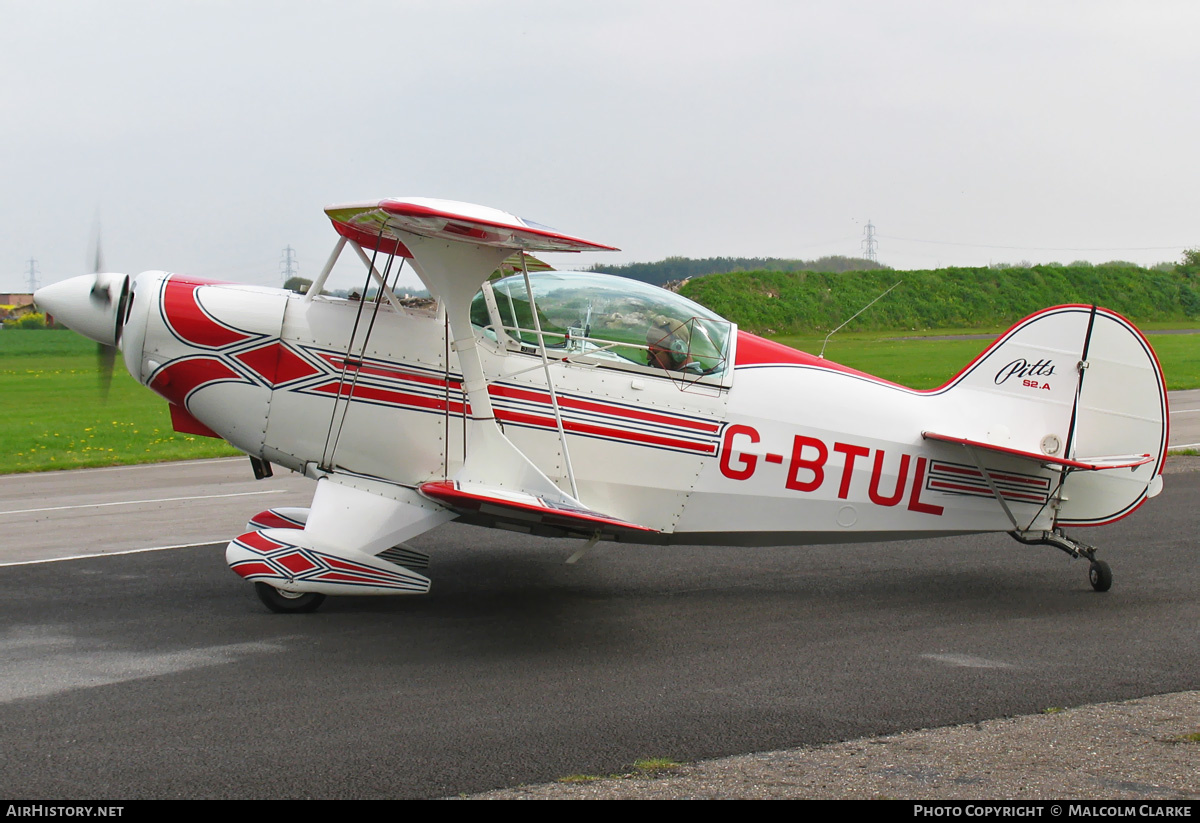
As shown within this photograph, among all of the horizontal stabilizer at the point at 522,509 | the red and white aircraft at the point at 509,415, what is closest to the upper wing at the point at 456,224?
the red and white aircraft at the point at 509,415

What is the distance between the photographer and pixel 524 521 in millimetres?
7109

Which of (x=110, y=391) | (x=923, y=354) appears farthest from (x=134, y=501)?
(x=923, y=354)

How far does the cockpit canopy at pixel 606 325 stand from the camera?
747 cm

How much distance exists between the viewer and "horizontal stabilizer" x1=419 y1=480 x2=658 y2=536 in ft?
21.0

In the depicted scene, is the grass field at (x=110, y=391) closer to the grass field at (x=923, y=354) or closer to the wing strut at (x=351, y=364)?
the grass field at (x=923, y=354)

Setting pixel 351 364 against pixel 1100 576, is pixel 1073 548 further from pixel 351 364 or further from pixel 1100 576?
pixel 351 364

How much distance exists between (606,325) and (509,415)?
1012mm

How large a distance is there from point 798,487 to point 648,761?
11.2 ft

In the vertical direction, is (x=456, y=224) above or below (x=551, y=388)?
above

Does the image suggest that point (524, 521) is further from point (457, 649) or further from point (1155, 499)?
point (1155, 499)

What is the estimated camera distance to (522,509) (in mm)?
6426

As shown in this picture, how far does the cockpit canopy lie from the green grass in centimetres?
1135

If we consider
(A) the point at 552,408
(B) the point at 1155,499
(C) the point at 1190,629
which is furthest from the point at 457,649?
(B) the point at 1155,499

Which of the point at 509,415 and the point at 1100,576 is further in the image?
the point at 1100,576
